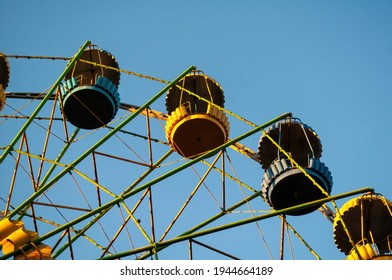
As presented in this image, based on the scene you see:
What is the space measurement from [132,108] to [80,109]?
252cm

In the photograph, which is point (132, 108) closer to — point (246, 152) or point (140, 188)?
point (246, 152)

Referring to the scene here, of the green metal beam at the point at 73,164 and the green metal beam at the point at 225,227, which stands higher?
the green metal beam at the point at 73,164

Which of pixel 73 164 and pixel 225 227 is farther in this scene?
pixel 73 164

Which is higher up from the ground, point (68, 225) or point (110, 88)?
point (110, 88)

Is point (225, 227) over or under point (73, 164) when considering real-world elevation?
under

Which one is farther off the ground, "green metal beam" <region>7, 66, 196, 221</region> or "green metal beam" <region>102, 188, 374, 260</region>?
"green metal beam" <region>7, 66, 196, 221</region>

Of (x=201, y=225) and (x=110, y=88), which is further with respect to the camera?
(x=110, y=88)

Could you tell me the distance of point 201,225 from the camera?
19.3 meters

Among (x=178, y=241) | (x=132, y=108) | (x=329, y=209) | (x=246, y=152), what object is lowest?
(x=178, y=241)
